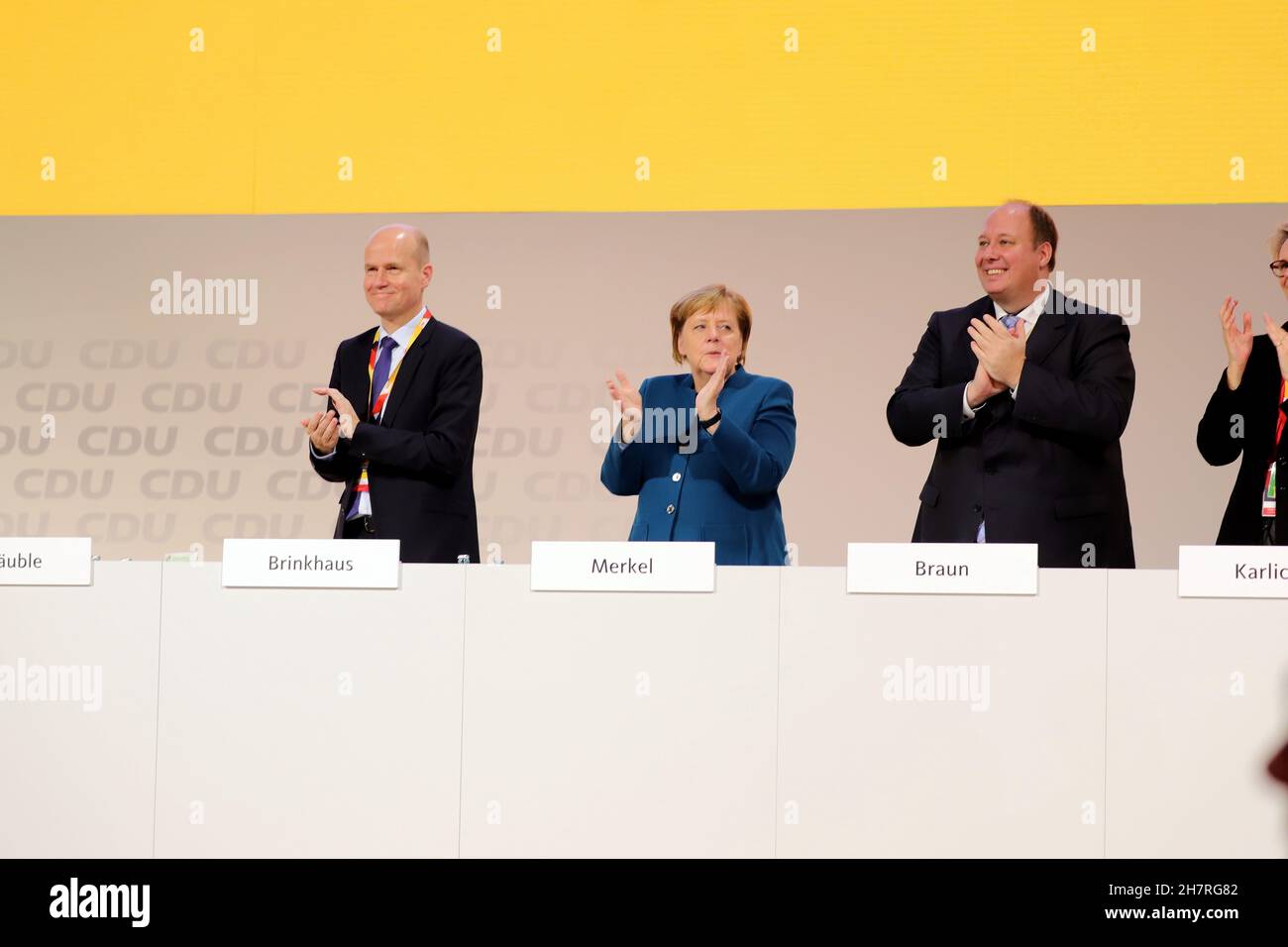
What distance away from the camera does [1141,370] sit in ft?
15.9

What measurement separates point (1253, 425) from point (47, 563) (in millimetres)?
3516

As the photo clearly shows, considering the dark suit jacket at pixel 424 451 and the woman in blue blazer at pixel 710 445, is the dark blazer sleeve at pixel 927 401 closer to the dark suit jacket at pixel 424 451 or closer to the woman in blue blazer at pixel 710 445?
the woman in blue blazer at pixel 710 445

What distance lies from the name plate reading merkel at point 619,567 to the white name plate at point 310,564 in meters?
0.43

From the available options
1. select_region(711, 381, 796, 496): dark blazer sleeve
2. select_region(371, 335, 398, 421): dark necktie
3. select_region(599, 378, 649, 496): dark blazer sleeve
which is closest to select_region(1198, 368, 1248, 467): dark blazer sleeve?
select_region(711, 381, 796, 496): dark blazer sleeve

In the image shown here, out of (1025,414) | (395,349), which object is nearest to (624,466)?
(395,349)

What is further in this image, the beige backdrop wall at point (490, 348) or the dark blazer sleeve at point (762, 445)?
the beige backdrop wall at point (490, 348)

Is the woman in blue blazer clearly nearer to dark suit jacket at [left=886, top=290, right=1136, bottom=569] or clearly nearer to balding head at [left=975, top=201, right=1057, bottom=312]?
dark suit jacket at [left=886, top=290, right=1136, bottom=569]

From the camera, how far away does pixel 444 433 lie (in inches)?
160

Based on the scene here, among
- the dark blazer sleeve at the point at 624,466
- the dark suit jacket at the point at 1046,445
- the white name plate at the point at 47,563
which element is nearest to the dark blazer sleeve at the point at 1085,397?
the dark suit jacket at the point at 1046,445

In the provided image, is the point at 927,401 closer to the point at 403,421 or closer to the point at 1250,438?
the point at 1250,438

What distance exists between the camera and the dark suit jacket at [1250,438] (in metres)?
3.84

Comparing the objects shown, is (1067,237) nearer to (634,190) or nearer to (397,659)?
(634,190)

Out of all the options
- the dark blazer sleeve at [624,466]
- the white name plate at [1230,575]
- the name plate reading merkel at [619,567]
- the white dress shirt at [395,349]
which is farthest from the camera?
the white dress shirt at [395,349]
